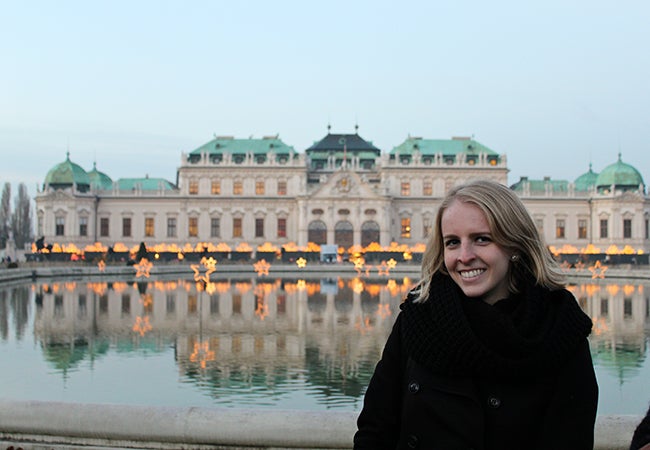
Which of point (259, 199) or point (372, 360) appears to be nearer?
point (372, 360)

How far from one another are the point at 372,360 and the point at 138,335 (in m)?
8.21

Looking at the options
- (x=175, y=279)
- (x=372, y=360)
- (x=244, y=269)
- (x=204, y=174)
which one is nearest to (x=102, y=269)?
(x=175, y=279)

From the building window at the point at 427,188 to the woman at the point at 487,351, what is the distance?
86468mm

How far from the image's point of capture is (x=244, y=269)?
68188 millimetres

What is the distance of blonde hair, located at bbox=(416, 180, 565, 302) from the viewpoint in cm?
370

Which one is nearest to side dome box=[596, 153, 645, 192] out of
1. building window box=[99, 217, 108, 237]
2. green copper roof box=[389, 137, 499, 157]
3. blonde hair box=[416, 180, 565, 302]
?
green copper roof box=[389, 137, 499, 157]

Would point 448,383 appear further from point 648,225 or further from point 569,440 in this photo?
point 648,225

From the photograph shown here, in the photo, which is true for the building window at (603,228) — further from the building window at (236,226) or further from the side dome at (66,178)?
the side dome at (66,178)

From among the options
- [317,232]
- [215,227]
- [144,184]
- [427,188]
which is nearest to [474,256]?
[317,232]

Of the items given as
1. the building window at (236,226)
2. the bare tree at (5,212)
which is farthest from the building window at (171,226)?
the bare tree at (5,212)

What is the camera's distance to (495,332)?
352 centimetres

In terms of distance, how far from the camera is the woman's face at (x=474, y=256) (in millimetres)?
3764

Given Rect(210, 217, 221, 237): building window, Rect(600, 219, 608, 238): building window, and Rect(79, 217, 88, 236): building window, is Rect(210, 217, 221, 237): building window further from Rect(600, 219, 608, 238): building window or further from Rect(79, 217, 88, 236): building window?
Rect(600, 219, 608, 238): building window

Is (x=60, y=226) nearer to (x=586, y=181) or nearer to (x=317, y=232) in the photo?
(x=317, y=232)
